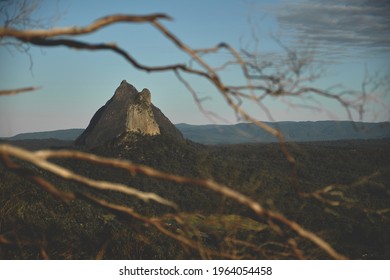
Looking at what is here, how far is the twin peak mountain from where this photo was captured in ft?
203

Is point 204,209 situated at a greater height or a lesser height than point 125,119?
lesser

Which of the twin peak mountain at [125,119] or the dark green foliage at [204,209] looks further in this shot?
the twin peak mountain at [125,119]

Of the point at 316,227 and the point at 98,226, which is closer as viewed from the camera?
the point at 98,226

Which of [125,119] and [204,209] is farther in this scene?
[125,119]

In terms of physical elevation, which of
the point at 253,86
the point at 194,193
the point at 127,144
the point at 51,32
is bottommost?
the point at 194,193

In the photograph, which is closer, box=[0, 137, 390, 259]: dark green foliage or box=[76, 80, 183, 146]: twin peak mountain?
box=[0, 137, 390, 259]: dark green foliage

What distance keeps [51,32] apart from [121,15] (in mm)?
325

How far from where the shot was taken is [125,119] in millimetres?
63906

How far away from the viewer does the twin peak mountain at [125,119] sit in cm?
6194

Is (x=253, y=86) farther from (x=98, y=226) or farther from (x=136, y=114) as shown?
(x=136, y=114)
